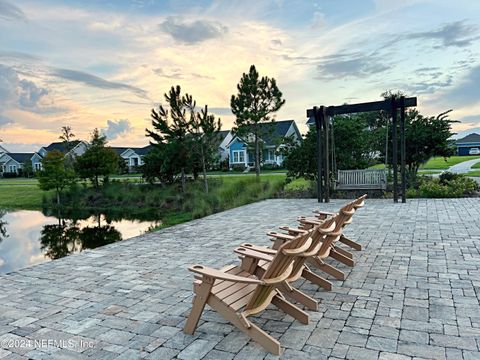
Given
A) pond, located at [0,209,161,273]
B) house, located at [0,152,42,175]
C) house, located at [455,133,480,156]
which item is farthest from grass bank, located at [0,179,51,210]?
house, located at [455,133,480,156]

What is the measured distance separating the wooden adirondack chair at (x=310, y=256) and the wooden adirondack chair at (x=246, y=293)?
233 mm

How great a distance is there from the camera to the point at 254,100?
2231cm

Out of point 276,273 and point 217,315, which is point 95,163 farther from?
point 276,273

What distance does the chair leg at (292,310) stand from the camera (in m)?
3.06

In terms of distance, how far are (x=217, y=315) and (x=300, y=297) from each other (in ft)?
2.55

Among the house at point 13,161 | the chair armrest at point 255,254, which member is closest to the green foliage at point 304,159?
the chair armrest at point 255,254

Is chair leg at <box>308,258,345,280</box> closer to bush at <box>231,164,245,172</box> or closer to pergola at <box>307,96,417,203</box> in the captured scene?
pergola at <box>307,96,417,203</box>

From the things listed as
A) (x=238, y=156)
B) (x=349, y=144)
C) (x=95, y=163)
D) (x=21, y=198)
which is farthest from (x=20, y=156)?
(x=349, y=144)

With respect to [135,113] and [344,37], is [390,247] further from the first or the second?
[135,113]

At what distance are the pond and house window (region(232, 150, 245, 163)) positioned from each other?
20.7 metres

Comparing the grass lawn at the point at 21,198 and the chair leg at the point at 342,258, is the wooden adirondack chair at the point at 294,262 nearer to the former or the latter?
the chair leg at the point at 342,258

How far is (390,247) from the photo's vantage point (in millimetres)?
5602

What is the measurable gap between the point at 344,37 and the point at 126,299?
1153 cm

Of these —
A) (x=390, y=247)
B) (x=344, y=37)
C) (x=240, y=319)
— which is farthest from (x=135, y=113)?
(x=240, y=319)
